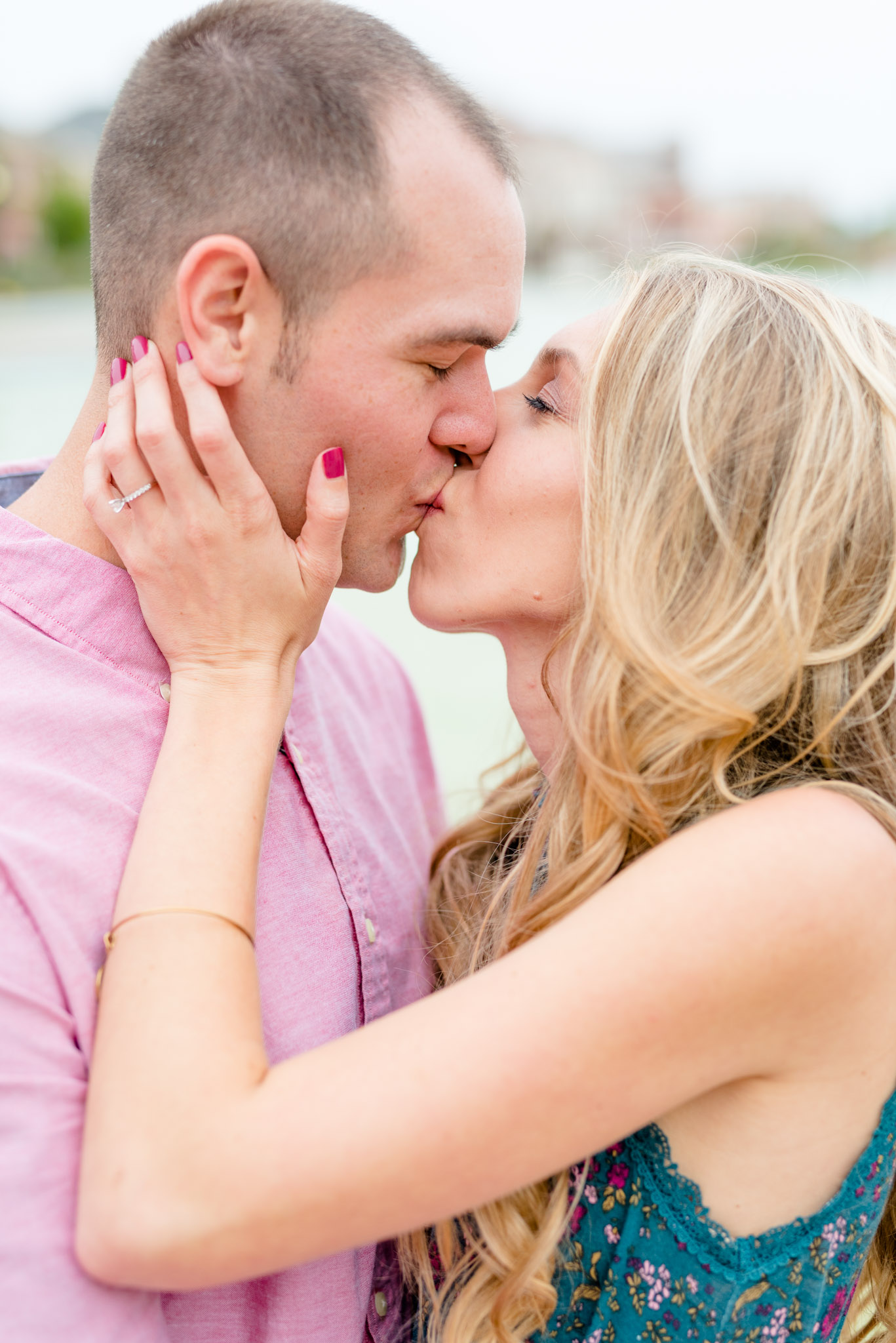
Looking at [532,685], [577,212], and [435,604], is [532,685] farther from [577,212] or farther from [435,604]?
[577,212]

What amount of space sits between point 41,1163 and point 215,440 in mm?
882

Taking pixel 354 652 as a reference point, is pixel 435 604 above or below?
above

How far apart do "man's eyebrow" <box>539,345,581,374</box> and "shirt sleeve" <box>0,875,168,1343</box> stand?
3.57 feet

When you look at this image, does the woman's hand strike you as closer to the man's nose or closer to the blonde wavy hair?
the man's nose

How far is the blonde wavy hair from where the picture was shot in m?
1.31

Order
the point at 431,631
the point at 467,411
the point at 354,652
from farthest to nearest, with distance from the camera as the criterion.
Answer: the point at 431,631 → the point at 354,652 → the point at 467,411

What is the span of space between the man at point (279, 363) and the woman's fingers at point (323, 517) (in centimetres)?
3

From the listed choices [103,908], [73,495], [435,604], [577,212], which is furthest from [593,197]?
[103,908]

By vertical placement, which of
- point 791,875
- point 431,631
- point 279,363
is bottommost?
point 431,631

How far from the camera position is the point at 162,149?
1.42 meters

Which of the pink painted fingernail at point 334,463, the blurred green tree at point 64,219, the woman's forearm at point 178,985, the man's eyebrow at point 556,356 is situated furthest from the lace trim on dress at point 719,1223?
the blurred green tree at point 64,219

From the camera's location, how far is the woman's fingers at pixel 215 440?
4.44ft

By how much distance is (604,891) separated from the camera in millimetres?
1142

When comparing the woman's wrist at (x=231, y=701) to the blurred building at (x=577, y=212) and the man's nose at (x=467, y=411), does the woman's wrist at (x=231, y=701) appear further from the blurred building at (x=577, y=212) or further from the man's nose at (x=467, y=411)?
the blurred building at (x=577, y=212)
